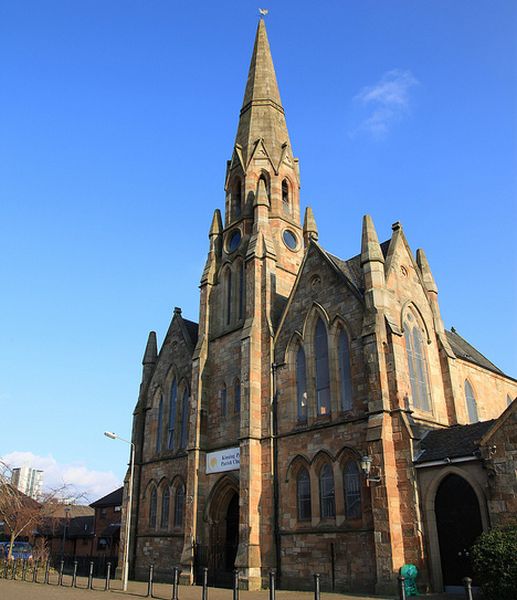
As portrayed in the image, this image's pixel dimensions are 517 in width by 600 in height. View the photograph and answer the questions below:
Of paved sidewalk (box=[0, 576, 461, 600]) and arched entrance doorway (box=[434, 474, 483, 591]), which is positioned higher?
arched entrance doorway (box=[434, 474, 483, 591])

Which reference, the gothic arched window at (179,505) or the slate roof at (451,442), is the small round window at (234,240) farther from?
the slate roof at (451,442)

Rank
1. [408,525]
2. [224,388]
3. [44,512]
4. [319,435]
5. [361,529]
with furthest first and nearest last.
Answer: [44,512] < [224,388] < [319,435] < [361,529] < [408,525]

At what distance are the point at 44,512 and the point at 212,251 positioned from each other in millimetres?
33129

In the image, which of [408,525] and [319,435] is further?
[319,435]

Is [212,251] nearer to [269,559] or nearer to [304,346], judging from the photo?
[304,346]

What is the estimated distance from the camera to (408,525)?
743 inches

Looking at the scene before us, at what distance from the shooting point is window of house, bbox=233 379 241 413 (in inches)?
1108

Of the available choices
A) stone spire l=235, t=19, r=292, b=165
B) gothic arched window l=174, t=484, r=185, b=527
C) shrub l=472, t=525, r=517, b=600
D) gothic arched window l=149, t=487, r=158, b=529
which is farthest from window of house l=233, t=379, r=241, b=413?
stone spire l=235, t=19, r=292, b=165

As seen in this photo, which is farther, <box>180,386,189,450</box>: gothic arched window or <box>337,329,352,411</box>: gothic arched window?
<box>180,386,189,450</box>: gothic arched window

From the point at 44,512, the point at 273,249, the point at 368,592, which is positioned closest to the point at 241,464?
the point at 368,592

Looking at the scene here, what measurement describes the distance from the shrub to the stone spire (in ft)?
86.2

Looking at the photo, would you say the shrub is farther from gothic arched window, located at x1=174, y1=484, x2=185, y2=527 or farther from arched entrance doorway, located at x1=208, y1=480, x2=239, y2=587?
gothic arched window, located at x1=174, y1=484, x2=185, y2=527

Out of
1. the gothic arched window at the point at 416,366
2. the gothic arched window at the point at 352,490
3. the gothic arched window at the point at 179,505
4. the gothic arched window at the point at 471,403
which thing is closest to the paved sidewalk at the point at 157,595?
the gothic arched window at the point at 352,490

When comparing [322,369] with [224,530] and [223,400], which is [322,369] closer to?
[223,400]
